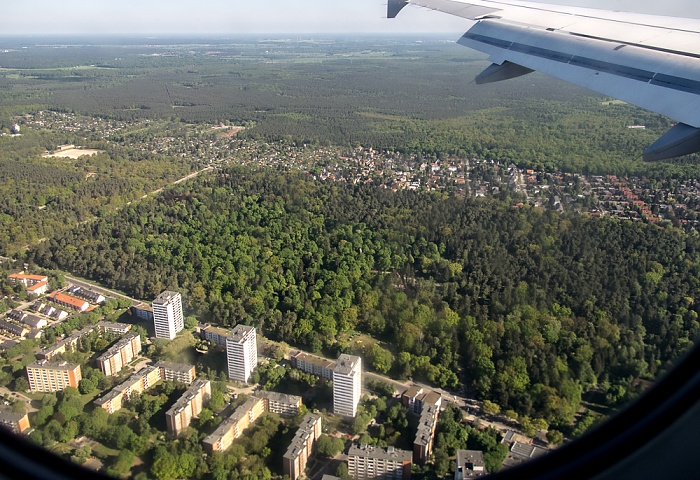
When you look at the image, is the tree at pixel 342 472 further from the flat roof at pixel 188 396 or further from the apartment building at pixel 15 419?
the apartment building at pixel 15 419

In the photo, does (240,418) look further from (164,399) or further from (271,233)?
(271,233)

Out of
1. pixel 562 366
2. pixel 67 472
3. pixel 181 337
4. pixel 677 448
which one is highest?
pixel 677 448

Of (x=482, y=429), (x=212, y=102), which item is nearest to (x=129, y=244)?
(x=482, y=429)

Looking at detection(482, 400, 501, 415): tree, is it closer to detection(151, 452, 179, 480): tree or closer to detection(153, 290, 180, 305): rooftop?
Answer: detection(151, 452, 179, 480): tree

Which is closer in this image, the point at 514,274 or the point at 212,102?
the point at 514,274

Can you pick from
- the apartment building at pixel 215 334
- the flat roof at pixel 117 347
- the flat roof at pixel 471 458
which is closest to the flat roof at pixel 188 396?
the apartment building at pixel 215 334

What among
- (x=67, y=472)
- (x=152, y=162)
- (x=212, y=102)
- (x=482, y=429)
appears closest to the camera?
(x=67, y=472)
